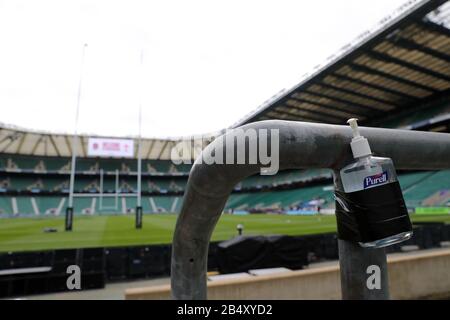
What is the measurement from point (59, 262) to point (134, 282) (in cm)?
235

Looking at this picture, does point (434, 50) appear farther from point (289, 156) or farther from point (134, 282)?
point (289, 156)

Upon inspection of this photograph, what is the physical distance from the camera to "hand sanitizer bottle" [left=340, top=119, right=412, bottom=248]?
1.19 m

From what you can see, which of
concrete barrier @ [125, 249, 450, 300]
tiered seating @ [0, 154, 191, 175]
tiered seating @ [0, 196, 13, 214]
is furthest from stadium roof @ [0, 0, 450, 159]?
tiered seating @ [0, 196, 13, 214]

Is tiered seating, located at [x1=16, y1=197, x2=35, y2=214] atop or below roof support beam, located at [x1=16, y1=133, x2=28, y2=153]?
below

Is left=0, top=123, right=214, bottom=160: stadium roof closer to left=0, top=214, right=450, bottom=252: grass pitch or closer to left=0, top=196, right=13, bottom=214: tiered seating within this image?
left=0, top=196, right=13, bottom=214: tiered seating

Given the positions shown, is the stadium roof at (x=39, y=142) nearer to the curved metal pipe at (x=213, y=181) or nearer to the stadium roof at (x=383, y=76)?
the stadium roof at (x=383, y=76)

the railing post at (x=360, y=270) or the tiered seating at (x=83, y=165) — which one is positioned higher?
the tiered seating at (x=83, y=165)

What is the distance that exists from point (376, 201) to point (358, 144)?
0.77 ft

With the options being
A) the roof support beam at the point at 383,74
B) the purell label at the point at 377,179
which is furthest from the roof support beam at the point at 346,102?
the purell label at the point at 377,179

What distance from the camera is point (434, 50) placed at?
25.7 metres

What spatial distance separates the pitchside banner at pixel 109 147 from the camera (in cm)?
5717

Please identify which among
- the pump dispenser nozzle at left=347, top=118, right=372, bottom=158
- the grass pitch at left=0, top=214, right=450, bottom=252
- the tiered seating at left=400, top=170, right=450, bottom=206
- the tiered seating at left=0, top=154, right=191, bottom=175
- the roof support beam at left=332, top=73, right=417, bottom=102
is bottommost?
the grass pitch at left=0, top=214, right=450, bottom=252
